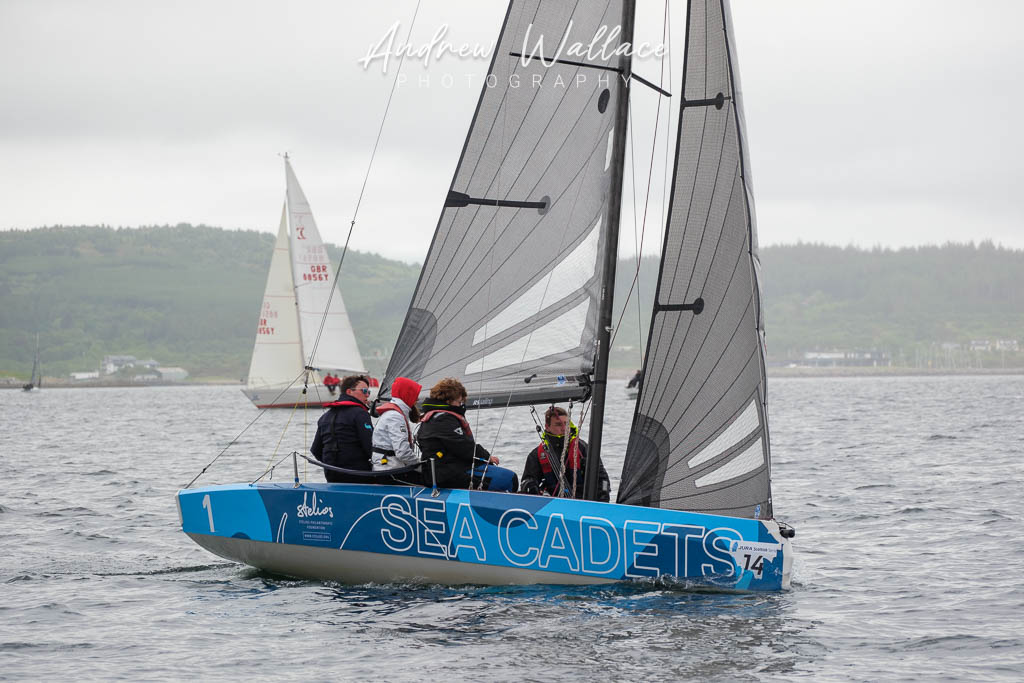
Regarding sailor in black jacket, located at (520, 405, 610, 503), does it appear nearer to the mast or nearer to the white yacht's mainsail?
the mast

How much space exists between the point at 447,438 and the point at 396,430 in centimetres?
46

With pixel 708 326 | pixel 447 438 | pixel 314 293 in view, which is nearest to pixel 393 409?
pixel 447 438

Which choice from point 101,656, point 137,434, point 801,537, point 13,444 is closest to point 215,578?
point 101,656

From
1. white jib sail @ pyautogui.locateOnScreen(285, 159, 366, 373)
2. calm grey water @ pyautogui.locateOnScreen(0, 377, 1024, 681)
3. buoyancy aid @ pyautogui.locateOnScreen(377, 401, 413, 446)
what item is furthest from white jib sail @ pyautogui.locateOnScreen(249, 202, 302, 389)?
buoyancy aid @ pyautogui.locateOnScreen(377, 401, 413, 446)

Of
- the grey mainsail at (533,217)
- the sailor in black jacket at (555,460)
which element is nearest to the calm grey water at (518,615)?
the sailor in black jacket at (555,460)

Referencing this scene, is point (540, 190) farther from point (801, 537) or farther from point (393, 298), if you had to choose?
point (393, 298)

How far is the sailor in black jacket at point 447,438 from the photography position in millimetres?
8414

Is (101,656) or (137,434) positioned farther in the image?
(137,434)

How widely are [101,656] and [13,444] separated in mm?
20504

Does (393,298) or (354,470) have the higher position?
(393,298)

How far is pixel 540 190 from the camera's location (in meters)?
8.96

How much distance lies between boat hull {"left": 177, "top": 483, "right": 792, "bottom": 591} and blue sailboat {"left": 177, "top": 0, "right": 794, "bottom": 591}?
1 centimetres

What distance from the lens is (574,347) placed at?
8859mm

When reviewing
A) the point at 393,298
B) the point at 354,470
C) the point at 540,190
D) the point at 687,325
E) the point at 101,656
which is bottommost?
the point at 101,656
